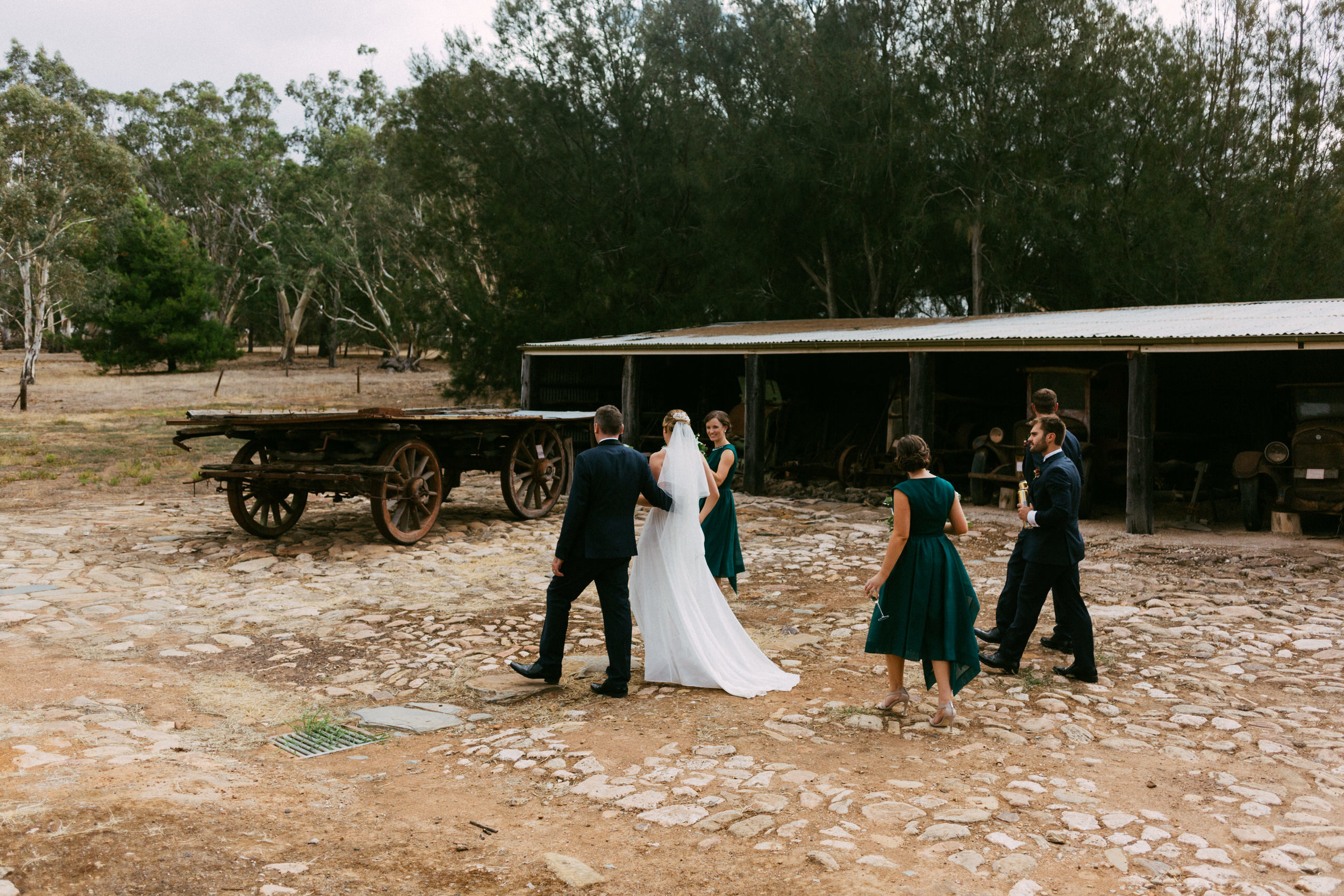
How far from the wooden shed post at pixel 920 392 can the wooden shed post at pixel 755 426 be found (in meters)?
2.38

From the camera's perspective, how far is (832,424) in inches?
711

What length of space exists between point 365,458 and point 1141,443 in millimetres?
8296

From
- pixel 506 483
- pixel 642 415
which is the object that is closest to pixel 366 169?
pixel 642 415

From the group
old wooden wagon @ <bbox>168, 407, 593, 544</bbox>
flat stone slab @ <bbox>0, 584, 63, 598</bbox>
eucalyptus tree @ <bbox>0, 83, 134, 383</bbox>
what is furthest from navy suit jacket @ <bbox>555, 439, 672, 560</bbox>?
eucalyptus tree @ <bbox>0, 83, 134, 383</bbox>

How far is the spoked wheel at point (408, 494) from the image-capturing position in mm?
9766

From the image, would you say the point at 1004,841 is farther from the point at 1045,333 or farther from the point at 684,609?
the point at 1045,333

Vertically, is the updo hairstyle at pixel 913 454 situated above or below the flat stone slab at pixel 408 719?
above

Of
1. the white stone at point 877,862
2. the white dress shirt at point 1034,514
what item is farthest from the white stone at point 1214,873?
the white dress shirt at point 1034,514

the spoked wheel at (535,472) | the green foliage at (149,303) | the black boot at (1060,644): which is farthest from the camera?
the green foliage at (149,303)

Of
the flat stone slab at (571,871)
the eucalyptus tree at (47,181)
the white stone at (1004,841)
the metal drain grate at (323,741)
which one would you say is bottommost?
the metal drain grate at (323,741)

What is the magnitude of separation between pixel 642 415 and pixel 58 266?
29.3 meters

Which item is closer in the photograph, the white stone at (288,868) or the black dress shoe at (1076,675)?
the white stone at (288,868)

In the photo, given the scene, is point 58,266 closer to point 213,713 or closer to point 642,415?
point 642,415

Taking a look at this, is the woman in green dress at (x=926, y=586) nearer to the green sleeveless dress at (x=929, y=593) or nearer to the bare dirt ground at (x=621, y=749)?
the green sleeveless dress at (x=929, y=593)
